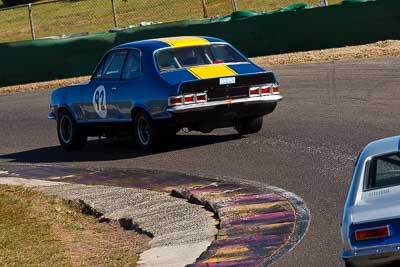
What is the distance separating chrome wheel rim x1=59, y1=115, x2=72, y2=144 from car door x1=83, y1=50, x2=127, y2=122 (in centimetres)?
65

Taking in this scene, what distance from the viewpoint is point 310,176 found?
12258 millimetres

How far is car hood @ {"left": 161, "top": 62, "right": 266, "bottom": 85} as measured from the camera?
14.8m

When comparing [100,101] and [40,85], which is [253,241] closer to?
[100,101]

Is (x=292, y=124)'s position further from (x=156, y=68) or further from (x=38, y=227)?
(x=38, y=227)

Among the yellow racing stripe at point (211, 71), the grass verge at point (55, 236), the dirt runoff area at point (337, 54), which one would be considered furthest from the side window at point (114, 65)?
the dirt runoff area at point (337, 54)

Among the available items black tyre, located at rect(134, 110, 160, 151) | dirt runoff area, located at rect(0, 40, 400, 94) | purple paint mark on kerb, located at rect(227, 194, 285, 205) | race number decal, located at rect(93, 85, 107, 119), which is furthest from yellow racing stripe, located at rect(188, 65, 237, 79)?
dirt runoff area, located at rect(0, 40, 400, 94)

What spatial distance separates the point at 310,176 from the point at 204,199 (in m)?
1.34

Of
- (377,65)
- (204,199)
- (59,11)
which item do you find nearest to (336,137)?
(204,199)

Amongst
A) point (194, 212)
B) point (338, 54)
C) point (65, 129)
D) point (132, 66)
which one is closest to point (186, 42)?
point (132, 66)

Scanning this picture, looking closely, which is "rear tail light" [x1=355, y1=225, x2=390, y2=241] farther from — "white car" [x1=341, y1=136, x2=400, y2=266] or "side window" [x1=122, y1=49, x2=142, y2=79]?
"side window" [x1=122, y1=49, x2=142, y2=79]

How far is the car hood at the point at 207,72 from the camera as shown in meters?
14.8

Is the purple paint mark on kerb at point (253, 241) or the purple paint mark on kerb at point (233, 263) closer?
the purple paint mark on kerb at point (233, 263)

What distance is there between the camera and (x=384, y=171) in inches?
283

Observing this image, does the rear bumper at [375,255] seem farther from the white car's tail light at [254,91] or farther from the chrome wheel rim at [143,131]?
the chrome wheel rim at [143,131]
